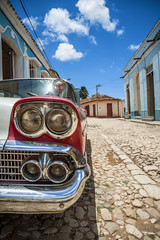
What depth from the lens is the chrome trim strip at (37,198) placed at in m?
0.83

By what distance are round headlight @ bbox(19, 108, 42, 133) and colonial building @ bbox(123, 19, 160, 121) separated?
10.2m

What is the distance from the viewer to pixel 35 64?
7.71 meters

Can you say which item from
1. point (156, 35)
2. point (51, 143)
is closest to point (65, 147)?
point (51, 143)

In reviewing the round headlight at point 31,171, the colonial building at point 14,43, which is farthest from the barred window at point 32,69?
the round headlight at point 31,171

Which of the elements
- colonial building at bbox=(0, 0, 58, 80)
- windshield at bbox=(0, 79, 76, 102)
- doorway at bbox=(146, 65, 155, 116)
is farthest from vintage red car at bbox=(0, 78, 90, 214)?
doorway at bbox=(146, 65, 155, 116)

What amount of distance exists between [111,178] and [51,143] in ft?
4.83

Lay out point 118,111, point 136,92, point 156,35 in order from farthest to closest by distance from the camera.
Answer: point 118,111 → point 136,92 → point 156,35

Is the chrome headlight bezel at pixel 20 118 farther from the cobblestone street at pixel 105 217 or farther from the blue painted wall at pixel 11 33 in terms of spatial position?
the blue painted wall at pixel 11 33

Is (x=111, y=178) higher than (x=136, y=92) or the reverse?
the reverse

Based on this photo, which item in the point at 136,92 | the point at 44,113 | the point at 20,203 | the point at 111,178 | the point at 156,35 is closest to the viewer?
the point at 20,203

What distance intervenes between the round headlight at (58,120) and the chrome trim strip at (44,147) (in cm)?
11

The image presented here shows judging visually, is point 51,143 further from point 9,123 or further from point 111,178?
point 111,178

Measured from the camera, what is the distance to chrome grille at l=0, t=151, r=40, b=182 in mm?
941

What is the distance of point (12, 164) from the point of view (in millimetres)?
964
